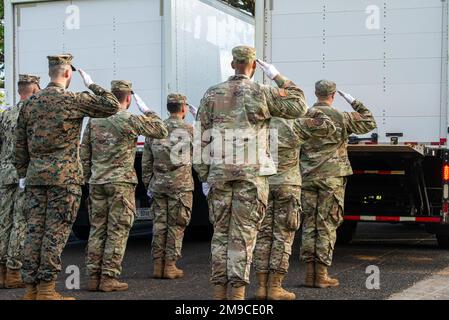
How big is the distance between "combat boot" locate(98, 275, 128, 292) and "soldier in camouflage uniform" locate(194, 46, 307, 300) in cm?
178

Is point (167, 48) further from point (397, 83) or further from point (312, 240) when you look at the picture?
point (312, 240)

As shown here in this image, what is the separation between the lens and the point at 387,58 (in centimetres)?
1027

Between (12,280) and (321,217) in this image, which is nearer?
(12,280)

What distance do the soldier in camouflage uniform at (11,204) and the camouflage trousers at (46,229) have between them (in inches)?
45.6

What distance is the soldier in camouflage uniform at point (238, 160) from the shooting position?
6.54 metres

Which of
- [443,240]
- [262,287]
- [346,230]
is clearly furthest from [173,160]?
[443,240]

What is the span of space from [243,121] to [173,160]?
9.02 feet

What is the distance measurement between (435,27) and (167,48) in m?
3.22

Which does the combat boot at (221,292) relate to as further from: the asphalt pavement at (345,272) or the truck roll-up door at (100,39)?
the truck roll-up door at (100,39)

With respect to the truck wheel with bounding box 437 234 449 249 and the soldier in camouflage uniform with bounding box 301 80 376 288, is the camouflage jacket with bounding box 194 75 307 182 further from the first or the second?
the truck wheel with bounding box 437 234 449 249

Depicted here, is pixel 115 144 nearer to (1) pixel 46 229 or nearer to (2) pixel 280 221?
(1) pixel 46 229

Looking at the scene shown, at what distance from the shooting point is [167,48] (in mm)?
10953

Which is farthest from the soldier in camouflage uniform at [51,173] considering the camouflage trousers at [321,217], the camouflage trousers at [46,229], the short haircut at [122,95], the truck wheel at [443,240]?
the truck wheel at [443,240]

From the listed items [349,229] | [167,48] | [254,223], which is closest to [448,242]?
[349,229]
